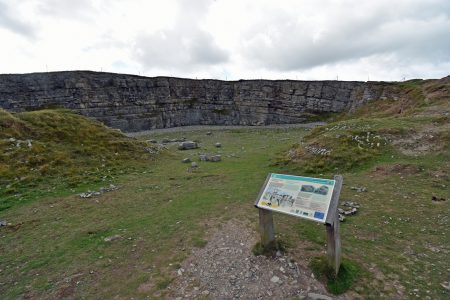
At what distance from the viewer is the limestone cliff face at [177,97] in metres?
52.7

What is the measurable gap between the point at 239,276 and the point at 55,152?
1722 centimetres

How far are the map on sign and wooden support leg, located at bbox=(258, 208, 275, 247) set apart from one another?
0.35 m

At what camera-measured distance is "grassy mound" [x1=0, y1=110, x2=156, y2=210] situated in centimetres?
1551

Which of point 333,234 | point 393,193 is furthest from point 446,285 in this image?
point 393,193

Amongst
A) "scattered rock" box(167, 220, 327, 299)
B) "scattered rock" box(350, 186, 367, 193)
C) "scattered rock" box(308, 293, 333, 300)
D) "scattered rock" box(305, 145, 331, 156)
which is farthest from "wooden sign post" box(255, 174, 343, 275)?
"scattered rock" box(305, 145, 331, 156)

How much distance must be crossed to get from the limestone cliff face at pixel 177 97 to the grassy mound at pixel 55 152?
3348 centimetres

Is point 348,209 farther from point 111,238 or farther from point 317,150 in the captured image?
point 111,238

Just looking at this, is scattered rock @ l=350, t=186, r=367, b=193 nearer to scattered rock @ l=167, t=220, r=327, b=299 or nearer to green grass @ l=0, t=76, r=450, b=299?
green grass @ l=0, t=76, r=450, b=299

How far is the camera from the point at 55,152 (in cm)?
1886

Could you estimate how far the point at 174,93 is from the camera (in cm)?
6550

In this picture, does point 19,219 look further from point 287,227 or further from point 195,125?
point 195,125

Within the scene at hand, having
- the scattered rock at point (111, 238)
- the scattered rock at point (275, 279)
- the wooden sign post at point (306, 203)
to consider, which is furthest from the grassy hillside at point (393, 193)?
the scattered rock at point (111, 238)

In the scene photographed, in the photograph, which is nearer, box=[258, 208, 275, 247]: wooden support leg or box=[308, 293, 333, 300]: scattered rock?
box=[308, 293, 333, 300]: scattered rock

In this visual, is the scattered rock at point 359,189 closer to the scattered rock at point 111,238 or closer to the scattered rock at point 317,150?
the scattered rock at point 317,150
